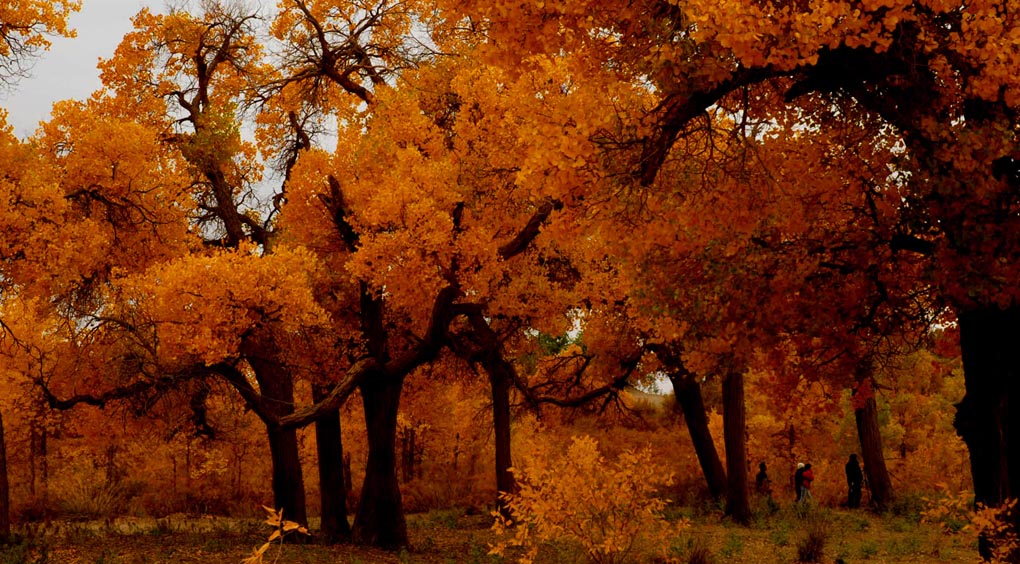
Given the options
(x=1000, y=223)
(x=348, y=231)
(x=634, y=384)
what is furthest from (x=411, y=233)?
(x=634, y=384)

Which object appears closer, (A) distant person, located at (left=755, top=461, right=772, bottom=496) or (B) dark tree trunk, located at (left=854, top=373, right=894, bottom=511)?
(B) dark tree trunk, located at (left=854, top=373, right=894, bottom=511)

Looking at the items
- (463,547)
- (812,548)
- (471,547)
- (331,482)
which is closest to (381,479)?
(463,547)

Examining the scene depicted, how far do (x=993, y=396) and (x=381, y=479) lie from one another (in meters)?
10.4

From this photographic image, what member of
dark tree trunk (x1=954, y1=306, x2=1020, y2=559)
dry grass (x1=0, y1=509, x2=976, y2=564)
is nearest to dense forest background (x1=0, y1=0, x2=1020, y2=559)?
dark tree trunk (x1=954, y1=306, x2=1020, y2=559)

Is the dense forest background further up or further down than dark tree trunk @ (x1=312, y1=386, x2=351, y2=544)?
further up

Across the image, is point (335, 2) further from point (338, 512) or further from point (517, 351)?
point (338, 512)

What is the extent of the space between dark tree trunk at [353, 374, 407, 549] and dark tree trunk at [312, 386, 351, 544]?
1.13 meters

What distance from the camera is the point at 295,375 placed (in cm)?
1834

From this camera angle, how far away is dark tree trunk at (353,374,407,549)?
51.8ft

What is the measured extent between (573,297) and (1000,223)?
10542 mm

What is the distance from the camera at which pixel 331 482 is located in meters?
18.4

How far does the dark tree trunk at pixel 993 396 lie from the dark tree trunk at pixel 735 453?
9.38 metres

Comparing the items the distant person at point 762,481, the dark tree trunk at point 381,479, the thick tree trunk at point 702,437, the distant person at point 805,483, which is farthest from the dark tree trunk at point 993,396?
the distant person at point 762,481

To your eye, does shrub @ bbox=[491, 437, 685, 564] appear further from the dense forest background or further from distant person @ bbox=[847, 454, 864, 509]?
distant person @ bbox=[847, 454, 864, 509]
